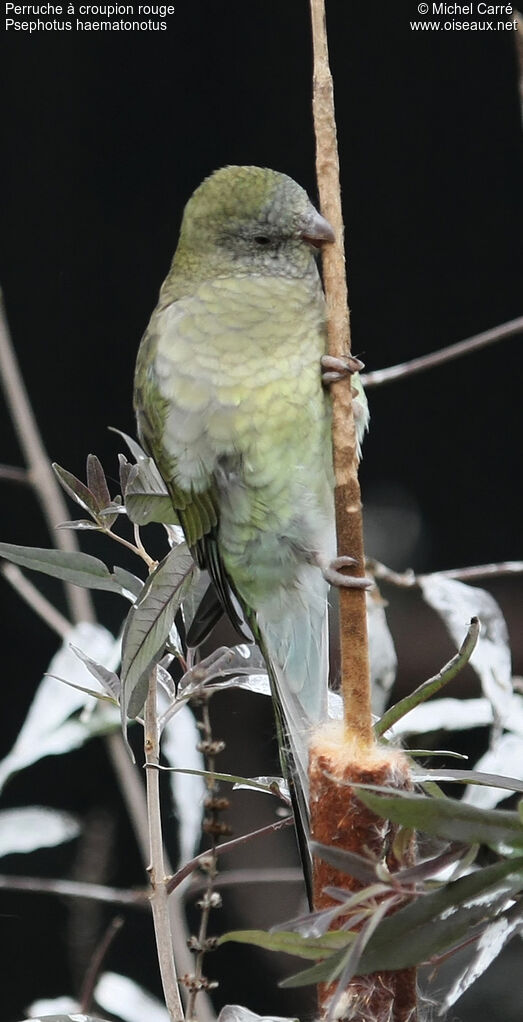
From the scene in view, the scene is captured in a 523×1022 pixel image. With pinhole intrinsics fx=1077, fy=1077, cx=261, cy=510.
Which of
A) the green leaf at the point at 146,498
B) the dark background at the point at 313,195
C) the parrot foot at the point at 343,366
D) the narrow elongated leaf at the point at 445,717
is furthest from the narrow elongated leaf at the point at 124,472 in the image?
the dark background at the point at 313,195

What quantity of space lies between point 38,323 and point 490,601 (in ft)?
2.46

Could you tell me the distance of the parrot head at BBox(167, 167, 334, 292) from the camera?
689mm

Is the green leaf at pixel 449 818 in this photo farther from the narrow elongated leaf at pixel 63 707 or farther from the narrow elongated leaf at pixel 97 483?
the narrow elongated leaf at pixel 63 707

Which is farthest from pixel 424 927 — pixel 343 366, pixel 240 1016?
pixel 343 366

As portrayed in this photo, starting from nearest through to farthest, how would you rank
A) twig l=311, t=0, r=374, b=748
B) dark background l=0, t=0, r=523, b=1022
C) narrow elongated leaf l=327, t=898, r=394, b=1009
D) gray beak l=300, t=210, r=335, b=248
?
narrow elongated leaf l=327, t=898, r=394, b=1009 < twig l=311, t=0, r=374, b=748 < gray beak l=300, t=210, r=335, b=248 < dark background l=0, t=0, r=523, b=1022

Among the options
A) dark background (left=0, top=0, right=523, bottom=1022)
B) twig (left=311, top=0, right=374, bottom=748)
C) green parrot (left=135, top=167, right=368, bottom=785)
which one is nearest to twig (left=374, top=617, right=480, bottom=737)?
twig (left=311, top=0, right=374, bottom=748)

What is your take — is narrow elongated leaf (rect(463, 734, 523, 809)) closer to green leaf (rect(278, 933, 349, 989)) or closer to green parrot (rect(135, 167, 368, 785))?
green parrot (rect(135, 167, 368, 785))

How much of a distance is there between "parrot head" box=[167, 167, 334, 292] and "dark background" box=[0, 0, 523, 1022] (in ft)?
1.76

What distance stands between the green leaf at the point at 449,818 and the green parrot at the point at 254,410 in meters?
0.30

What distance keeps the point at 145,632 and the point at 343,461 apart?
12 centimetres

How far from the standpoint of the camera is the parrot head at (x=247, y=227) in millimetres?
689

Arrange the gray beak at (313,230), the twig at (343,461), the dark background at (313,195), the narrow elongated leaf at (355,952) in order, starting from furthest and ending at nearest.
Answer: the dark background at (313,195)
the gray beak at (313,230)
the twig at (343,461)
the narrow elongated leaf at (355,952)

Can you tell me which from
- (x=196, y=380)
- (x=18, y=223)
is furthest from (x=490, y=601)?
(x=18, y=223)

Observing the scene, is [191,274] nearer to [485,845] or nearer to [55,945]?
[485,845]
